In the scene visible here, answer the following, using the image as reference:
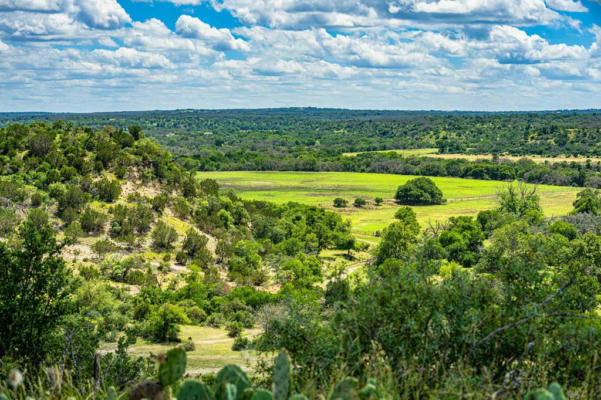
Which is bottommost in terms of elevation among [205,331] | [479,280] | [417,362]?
[205,331]

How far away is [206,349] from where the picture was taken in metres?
31.5

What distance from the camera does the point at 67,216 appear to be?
4962 centimetres

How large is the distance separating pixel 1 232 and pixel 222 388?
4236 centimetres

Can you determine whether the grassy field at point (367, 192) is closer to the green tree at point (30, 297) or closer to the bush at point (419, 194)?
the bush at point (419, 194)

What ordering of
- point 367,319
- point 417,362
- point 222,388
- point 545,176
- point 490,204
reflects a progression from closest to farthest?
point 222,388 → point 417,362 → point 367,319 → point 490,204 → point 545,176

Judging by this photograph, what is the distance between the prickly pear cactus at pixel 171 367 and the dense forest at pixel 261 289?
16mm

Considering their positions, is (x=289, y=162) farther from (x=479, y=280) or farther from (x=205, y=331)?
(x=479, y=280)

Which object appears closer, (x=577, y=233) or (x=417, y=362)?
(x=417, y=362)

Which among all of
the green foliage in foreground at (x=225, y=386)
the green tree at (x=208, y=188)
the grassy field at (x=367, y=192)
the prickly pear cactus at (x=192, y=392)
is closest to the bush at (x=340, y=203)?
the grassy field at (x=367, y=192)

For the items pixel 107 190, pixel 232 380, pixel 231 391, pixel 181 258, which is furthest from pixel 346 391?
pixel 107 190

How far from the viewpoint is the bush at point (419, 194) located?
4348 inches

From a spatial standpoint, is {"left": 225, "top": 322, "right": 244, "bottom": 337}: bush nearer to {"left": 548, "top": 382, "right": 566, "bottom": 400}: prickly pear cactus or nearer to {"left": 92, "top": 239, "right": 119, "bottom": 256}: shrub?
{"left": 92, "top": 239, "right": 119, "bottom": 256}: shrub

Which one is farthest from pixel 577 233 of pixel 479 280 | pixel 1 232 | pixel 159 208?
pixel 479 280

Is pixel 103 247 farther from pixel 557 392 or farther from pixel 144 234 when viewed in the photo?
pixel 557 392
